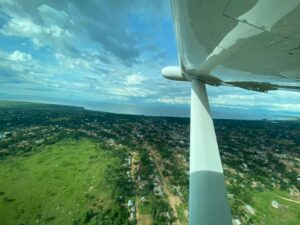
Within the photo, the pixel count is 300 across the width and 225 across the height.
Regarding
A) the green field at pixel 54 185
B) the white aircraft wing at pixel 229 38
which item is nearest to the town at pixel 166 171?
the green field at pixel 54 185

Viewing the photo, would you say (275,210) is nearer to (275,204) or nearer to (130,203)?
(275,204)

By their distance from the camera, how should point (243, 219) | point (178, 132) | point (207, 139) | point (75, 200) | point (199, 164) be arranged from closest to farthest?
point (199, 164), point (207, 139), point (243, 219), point (75, 200), point (178, 132)

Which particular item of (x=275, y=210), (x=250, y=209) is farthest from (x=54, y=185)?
(x=275, y=210)

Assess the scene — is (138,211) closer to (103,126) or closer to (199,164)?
(199,164)

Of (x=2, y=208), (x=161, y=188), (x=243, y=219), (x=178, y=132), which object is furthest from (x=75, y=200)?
(x=178, y=132)

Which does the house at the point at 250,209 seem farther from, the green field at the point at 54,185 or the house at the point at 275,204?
the green field at the point at 54,185
